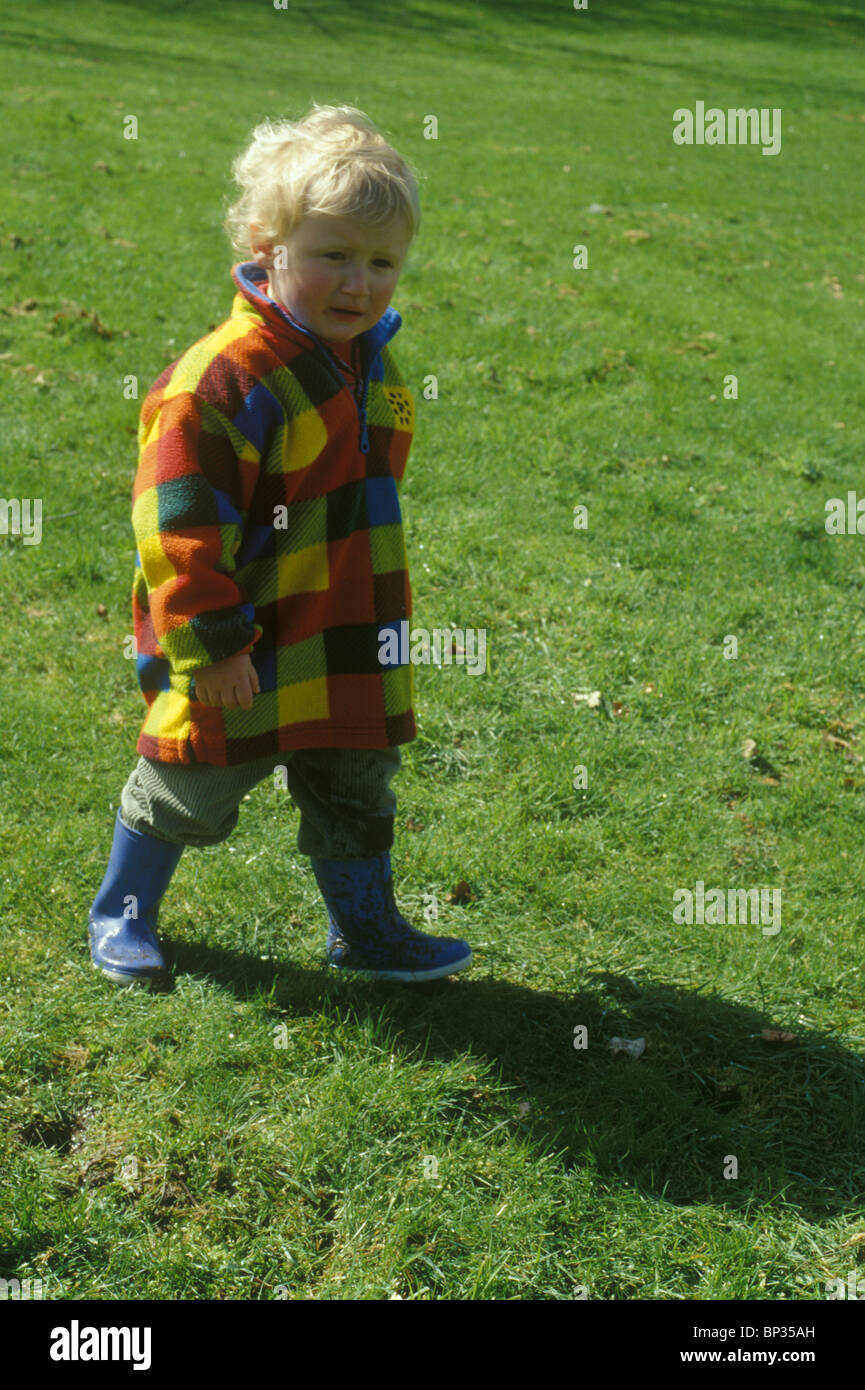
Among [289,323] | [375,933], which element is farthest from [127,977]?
[289,323]

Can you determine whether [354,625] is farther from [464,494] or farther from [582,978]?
[464,494]

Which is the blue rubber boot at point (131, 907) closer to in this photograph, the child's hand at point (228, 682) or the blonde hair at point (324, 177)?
the child's hand at point (228, 682)

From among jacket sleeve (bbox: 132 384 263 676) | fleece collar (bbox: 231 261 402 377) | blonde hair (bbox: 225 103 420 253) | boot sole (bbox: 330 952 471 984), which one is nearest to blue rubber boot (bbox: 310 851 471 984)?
boot sole (bbox: 330 952 471 984)

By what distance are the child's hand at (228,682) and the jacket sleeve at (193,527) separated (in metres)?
0.03

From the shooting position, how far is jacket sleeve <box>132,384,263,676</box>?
8.19 feet

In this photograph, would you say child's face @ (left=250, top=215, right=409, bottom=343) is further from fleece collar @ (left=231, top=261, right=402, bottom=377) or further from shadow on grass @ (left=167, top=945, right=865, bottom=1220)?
shadow on grass @ (left=167, top=945, right=865, bottom=1220)

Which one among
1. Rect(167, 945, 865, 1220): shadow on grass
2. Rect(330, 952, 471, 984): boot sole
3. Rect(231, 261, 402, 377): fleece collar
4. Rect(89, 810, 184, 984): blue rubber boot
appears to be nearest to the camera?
Rect(231, 261, 402, 377): fleece collar

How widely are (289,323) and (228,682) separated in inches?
30.5

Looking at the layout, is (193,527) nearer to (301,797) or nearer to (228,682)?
(228,682)

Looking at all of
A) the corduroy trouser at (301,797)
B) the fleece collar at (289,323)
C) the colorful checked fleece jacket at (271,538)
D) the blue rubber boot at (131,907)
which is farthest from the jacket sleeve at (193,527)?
the blue rubber boot at (131,907)

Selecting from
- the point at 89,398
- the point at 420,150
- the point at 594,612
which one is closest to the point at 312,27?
the point at 420,150

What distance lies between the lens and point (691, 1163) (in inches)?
112

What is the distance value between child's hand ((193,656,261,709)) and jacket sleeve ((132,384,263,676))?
0.03 meters

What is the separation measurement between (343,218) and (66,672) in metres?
2.45
